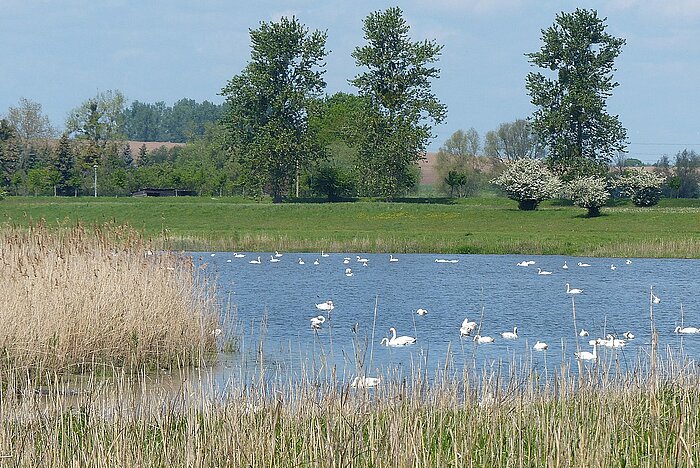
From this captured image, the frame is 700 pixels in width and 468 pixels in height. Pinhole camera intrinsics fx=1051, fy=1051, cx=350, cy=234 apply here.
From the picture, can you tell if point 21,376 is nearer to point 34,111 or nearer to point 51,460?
point 51,460

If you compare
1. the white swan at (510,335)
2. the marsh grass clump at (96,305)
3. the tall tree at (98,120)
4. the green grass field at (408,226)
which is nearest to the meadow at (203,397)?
the marsh grass clump at (96,305)

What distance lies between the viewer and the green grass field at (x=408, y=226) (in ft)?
151

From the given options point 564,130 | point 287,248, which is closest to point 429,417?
point 287,248

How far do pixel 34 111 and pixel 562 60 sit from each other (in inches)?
2358

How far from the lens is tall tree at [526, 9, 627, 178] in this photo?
249 ft

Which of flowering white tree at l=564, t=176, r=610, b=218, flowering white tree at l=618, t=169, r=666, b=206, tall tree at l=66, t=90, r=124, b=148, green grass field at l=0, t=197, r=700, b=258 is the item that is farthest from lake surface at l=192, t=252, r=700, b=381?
tall tree at l=66, t=90, r=124, b=148

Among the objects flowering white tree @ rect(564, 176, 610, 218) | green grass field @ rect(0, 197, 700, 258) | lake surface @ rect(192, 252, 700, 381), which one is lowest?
lake surface @ rect(192, 252, 700, 381)

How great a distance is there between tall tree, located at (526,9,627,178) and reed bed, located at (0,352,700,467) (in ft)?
219

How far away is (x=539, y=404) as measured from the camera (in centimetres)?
1057

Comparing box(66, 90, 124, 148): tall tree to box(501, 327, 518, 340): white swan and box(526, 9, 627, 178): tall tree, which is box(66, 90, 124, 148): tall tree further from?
box(501, 327, 518, 340): white swan

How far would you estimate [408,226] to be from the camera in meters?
59.3

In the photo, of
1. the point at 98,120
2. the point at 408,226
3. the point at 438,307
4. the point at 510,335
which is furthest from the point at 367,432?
the point at 98,120

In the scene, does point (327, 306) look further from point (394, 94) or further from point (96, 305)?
point (394, 94)

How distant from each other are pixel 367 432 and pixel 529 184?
2292 inches
